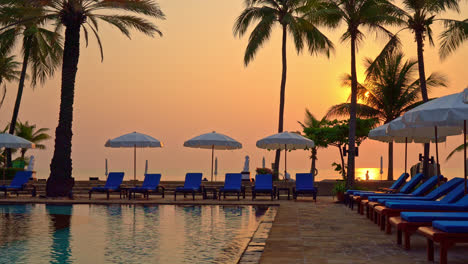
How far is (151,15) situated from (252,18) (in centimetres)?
1054

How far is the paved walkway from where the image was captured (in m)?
7.32

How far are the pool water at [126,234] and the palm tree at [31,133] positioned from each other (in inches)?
→ 966

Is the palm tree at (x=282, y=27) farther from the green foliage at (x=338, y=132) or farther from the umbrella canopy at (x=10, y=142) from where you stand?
the umbrella canopy at (x=10, y=142)

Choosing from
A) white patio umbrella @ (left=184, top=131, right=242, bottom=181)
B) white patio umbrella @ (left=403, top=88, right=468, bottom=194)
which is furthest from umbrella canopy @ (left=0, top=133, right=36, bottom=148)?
white patio umbrella @ (left=403, top=88, right=468, bottom=194)

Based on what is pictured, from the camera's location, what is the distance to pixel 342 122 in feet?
109

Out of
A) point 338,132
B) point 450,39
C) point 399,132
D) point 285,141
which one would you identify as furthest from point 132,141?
point 338,132

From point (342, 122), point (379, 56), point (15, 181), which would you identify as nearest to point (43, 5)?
point (15, 181)

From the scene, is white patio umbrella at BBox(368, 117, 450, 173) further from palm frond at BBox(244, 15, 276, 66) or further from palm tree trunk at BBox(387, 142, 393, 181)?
palm tree trunk at BBox(387, 142, 393, 181)

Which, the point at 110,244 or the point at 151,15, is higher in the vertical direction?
the point at 151,15

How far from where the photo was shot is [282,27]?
31.9 metres

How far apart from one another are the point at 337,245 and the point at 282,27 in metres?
24.4

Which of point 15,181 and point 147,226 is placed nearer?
point 147,226

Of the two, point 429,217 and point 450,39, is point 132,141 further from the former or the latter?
point 429,217

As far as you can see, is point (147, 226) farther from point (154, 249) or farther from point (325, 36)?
point (325, 36)
